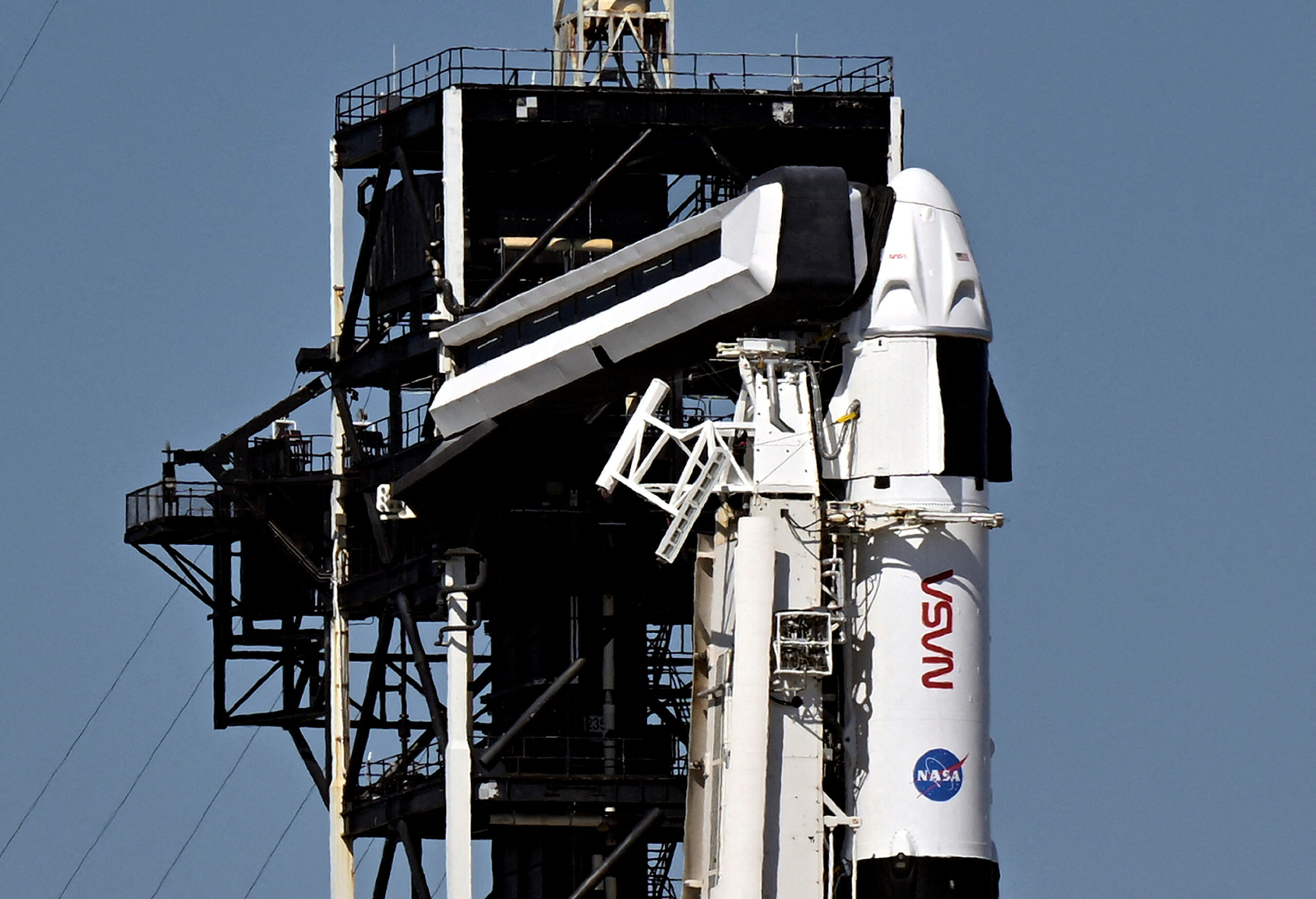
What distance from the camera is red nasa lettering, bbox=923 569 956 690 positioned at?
7612 centimetres

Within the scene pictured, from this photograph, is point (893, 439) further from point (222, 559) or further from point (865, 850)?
point (222, 559)

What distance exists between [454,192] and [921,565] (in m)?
18.4

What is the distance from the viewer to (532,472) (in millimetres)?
87500

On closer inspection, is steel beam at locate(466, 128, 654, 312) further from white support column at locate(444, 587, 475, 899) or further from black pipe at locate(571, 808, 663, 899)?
black pipe at locate(571, 808, 663, 899)

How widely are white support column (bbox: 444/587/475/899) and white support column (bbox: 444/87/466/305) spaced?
5.88 m

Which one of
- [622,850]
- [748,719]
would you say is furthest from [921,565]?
[622,850]

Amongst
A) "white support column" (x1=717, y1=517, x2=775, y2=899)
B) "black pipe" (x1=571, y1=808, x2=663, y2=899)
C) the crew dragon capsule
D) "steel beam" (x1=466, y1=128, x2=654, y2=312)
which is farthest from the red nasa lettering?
"steel beam" (x1=466, y1=128, x2=654, y2=312)

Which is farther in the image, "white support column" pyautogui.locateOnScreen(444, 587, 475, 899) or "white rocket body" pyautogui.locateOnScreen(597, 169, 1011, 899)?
"white support column" pyautogui.locateOnScreen(444, 587, 475, 899)

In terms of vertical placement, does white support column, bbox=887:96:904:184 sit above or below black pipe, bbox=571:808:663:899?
above

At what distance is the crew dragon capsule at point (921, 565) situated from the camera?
7588 centimetres

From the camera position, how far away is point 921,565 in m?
76.6

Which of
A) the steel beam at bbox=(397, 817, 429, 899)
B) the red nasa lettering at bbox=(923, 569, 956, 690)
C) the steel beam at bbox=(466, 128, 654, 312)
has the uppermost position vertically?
the steel beam at bbox=(466, 128, 654, 312)

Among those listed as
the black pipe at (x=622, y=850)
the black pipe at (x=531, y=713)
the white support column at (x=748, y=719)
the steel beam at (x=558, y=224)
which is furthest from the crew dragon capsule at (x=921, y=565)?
the black pipe at (x=531, y=713)

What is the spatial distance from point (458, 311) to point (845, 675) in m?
16.5
